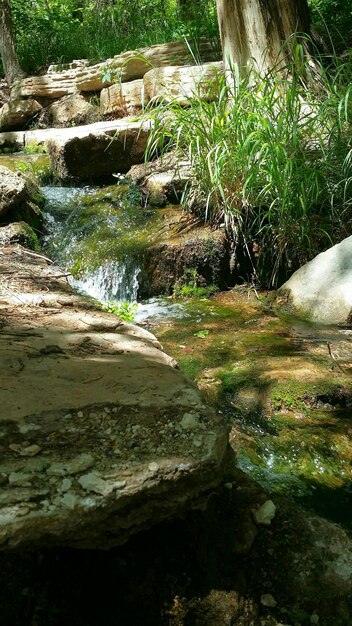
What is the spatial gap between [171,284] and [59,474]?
341cm

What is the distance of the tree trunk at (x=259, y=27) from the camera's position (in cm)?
542

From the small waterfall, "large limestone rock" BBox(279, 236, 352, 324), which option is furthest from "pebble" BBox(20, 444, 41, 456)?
the small waterfall

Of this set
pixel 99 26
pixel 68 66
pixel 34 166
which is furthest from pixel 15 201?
pixel 99 26

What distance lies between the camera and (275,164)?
13.3 ft

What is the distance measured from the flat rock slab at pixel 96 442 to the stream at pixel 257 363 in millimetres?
763

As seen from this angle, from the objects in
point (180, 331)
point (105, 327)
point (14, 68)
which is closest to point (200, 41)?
point (14, 68)

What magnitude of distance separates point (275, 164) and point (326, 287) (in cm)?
93

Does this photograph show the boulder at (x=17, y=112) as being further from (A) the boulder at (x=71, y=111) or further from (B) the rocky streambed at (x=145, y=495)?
(B) the rocky streambed at (x=145, y=495)

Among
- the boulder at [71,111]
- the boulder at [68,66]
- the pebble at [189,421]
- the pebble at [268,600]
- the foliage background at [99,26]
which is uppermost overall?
the foliage background at [99,26]

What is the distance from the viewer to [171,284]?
4.73m

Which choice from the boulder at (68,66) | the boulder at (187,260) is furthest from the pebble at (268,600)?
the boulder at (68,66)

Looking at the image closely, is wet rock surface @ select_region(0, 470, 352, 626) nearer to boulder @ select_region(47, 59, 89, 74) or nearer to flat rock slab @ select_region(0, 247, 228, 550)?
flat rock slab @ select_region(0, 247, 228, 550)

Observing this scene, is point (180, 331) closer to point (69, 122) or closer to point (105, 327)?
point (105, 327)

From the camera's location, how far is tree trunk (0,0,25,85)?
950 centimetres
